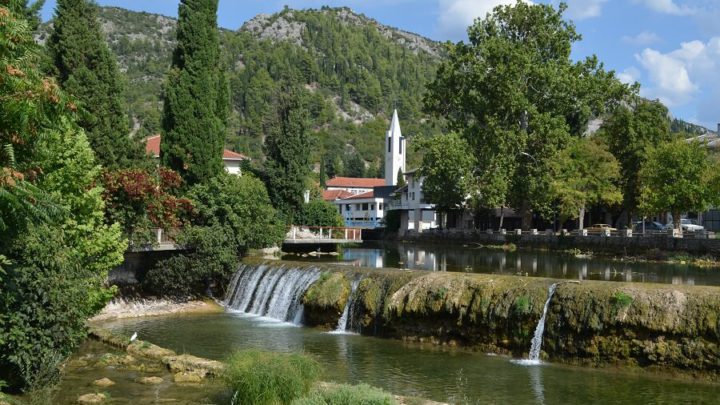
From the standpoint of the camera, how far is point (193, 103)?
32375 mm

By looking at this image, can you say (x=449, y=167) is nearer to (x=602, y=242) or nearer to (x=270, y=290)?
(x=602, y=242)

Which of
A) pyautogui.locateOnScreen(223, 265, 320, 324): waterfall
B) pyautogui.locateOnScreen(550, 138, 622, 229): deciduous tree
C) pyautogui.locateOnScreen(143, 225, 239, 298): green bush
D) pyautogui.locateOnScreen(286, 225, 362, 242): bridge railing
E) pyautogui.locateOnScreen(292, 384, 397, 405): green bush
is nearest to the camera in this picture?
pyautogui.locateOnScreen(292, 384, 397, 405): green bush

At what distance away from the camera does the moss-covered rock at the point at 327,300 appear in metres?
23.0

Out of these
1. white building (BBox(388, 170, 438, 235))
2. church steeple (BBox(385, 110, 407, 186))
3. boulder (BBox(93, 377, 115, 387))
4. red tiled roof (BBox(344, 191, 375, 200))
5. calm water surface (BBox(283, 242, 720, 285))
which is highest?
church steeple (BBox(385, 110, 407, 186))

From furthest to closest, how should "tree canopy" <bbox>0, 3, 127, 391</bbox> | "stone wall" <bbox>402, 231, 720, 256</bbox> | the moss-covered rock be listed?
"stone wall" <bbox>402, 231, 720, 256</bbox>, the moss-covered rock, "tree canopy" <bbox>0, 3, 127, 391</bbox>

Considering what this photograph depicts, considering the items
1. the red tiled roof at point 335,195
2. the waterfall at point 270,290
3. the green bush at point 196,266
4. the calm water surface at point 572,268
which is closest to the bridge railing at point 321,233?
the calm water surface at point 572,268

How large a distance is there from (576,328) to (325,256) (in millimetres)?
29595

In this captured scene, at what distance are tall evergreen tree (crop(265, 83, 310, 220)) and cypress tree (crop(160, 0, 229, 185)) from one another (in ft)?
37.1

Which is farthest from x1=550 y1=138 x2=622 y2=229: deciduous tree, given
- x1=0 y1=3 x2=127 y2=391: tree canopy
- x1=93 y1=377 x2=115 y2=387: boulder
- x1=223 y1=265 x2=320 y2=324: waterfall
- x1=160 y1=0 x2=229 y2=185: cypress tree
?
x1=93 y1=377 x2=115 y2=387: boulder

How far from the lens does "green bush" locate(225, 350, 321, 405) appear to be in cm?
1089

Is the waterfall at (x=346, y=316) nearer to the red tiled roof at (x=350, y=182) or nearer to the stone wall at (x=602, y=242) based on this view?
the stone wall at (x=602, y=242)

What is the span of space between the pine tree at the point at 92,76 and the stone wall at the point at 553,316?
11121mm

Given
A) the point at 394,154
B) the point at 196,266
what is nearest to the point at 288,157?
the point at 196,266

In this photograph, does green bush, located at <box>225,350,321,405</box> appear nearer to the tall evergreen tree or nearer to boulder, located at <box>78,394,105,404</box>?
boulder, located at <box>78,394,105,404</box>
